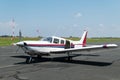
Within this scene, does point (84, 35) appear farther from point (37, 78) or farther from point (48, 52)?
point (37, 78)

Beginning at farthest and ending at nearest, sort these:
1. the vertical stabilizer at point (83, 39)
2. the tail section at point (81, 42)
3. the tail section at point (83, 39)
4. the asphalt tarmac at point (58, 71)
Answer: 1. the vertical stabilizer at point (83, 39)
2. the tail section at point (83, 39)
3. the tail section at point (81, 42)
4. the asphalt tarmac at point (58, 71)

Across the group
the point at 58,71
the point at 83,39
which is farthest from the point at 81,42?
the point at 58,71

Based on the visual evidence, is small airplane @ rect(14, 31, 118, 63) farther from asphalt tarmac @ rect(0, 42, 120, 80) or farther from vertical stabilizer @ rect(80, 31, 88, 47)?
vertical stabilizer @ rect(80, 31, 88, 47)

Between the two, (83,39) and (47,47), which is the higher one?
(83,39)

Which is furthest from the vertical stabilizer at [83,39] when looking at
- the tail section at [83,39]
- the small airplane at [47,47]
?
the small airplane at [47,47]

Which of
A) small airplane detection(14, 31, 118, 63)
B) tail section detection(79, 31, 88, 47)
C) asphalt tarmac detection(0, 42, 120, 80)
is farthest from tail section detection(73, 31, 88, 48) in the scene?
asphalt tarmac detection(0, 42, 120, 80)

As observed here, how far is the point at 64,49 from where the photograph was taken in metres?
20.0

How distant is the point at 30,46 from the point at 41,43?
1.10 metres

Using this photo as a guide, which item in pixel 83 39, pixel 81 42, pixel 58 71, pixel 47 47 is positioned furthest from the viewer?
pixel 83 39

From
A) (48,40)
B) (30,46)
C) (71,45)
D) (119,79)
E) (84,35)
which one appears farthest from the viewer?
(84,35)

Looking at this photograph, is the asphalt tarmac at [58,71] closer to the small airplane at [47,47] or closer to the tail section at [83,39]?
the small airplane at [47,47]

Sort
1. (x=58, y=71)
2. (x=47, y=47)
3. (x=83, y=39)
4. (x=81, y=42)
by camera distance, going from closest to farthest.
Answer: (x=58, y=71)
(x=47, y=47)
(x=81, y=42)
(x=83, y=39)

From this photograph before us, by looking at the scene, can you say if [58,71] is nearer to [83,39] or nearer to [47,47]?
[47,47]

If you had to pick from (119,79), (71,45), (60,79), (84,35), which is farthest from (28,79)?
(84,35)
